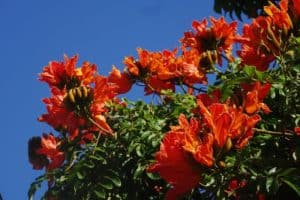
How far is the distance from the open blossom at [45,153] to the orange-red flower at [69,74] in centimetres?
32

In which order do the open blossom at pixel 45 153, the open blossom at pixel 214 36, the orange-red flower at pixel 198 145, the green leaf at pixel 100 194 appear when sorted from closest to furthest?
1. the orange-red flower at pixel 198 145
2. the green leaf at pixel 100 194
3. the open blossom at pixel 45 153
4. the open blossom at pixel 214 36

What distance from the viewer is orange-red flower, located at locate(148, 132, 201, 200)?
6.70 feet

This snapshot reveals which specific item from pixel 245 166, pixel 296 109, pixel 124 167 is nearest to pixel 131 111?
pixel 124 167

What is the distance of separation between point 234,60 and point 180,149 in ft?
4.85

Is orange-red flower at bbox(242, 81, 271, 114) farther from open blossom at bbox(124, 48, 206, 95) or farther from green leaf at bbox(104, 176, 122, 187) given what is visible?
open blossom at bbox(124, 48, 206, 95)

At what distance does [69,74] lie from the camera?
3.30 metres

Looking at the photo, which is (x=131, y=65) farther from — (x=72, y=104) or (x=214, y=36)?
(x=72, y=104)

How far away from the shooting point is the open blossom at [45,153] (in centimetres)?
343

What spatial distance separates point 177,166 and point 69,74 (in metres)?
1.35

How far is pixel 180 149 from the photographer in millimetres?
2047

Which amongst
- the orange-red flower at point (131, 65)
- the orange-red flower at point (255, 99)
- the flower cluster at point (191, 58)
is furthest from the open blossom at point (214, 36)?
the orange-red flower at point (255, 99)

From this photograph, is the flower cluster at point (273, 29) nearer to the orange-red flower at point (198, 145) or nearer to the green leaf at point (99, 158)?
the orange-red flower at point (198, 145)

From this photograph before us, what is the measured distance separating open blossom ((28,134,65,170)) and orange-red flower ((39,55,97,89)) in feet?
1.04

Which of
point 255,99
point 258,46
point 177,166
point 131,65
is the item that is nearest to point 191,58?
point 131,65
